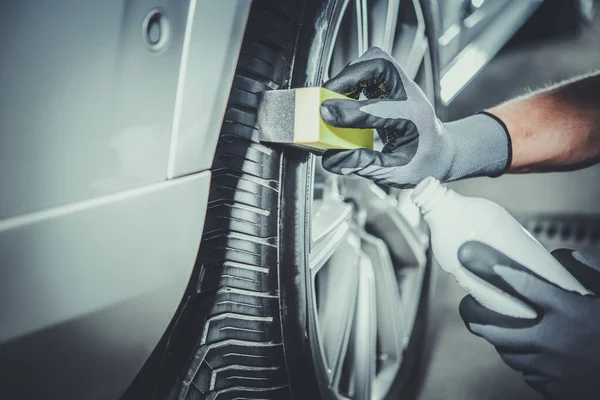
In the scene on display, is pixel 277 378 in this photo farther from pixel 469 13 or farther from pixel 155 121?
pixel 469 13

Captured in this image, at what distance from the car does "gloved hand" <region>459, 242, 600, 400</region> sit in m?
0.27

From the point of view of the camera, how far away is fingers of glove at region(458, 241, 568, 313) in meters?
0.72

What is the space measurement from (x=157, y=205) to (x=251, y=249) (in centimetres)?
19

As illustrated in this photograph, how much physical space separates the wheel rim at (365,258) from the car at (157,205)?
2.0 inches

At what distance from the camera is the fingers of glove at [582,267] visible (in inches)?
33.9

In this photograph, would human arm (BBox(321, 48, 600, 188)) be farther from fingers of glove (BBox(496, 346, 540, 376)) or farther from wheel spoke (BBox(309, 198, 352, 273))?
fingers of glove (BBox(496, 346, 540, 376))

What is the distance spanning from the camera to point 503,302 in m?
0.79

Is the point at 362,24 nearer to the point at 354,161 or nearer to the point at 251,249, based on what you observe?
the point at 354,161

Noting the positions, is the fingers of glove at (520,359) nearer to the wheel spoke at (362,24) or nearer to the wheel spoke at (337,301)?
the wheel spoke at (337,301)

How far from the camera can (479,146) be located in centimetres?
101

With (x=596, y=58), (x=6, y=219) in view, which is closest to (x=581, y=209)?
(x=596, y=58)

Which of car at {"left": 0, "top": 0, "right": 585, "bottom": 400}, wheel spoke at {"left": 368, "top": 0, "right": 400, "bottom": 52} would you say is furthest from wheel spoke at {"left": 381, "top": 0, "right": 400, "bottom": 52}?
car at {"left": 0, "top": 0, "right": 585, "bottom": 400}

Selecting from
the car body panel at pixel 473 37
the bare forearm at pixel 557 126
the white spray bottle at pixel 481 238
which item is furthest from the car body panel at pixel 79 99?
the car body panel at pixel 473 37

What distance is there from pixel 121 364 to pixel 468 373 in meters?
1.12
